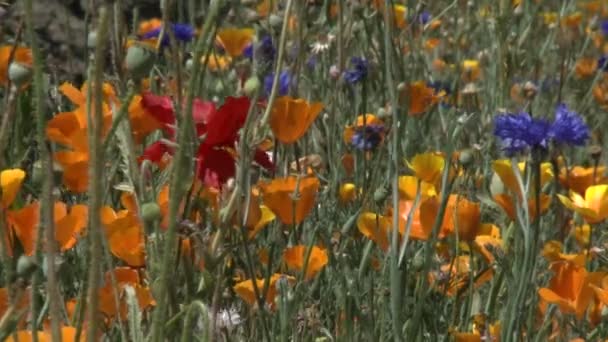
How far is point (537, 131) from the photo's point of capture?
1.49 meters

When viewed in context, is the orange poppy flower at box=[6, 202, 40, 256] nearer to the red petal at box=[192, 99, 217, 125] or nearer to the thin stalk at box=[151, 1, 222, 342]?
the red petal at box=[192, 99, 217, 125]

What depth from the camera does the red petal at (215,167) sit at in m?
1.15

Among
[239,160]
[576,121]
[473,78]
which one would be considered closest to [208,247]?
[239,160]

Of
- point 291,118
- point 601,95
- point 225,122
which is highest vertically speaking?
point 225,122

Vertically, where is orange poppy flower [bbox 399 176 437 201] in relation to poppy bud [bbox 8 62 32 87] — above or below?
below

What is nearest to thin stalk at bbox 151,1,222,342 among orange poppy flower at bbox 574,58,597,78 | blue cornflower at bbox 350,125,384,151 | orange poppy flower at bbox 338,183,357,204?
orange poppy flower at bbox 338,183,357,204

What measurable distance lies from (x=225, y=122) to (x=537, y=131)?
1.65 feet

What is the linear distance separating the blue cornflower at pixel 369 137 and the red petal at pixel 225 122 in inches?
34.7

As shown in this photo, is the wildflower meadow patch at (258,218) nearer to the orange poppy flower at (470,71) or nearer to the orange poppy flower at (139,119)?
the orange poppy flower at (139,119)

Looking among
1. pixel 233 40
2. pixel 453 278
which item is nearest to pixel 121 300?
pixel 453 278

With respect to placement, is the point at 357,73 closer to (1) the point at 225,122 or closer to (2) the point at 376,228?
(2) the point at 376,228

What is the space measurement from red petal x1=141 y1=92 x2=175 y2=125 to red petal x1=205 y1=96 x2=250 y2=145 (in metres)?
0.04

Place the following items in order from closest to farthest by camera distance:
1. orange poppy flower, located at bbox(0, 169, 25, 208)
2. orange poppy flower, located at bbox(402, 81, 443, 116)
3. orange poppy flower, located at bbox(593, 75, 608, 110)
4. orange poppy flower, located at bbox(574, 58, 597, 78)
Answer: orange poppy flower, located at bbox(0, 169, 25, 208) → orange poppy flower, located at bbox(402, 81, 443, 116) → orange poppy flower, located at bbox(593, 75, 608, 110) → orange poppy flower, located at bbox(574, 58, 597, 78)

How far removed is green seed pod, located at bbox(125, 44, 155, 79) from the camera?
0.99 meters
